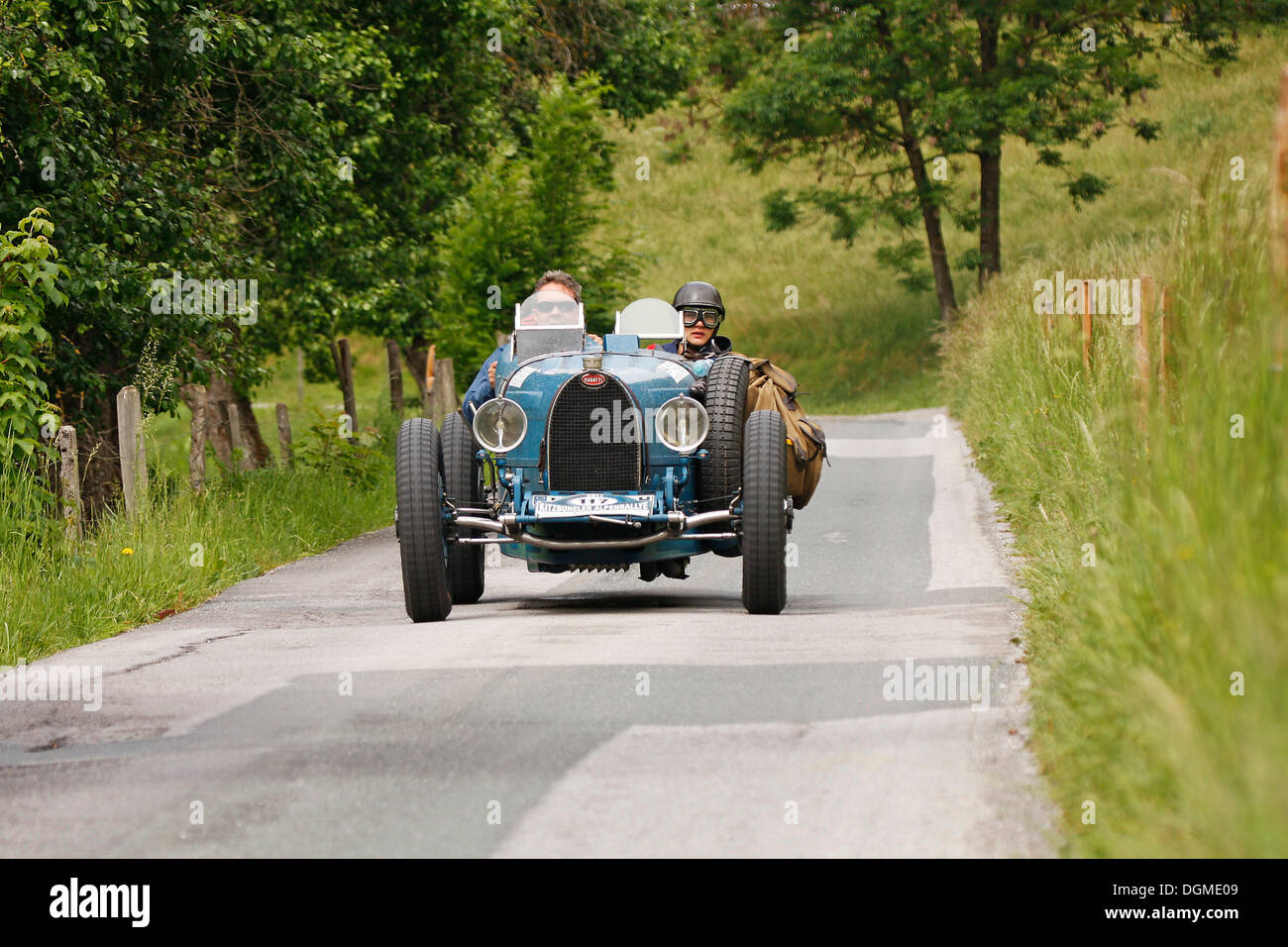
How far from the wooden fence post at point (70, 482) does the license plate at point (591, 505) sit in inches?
148

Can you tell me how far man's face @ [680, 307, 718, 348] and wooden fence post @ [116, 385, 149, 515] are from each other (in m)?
4.18

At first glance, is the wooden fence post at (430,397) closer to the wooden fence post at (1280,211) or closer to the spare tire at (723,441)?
the spare tire at (723,441)

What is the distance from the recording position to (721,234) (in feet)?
188

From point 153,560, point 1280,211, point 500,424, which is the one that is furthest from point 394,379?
point 1280,211

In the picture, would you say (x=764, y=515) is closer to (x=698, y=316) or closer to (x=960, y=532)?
(x=698, y=316)

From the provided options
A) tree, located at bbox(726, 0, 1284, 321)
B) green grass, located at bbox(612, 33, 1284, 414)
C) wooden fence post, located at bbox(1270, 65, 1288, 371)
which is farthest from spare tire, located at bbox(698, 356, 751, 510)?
tree, located at bbox(726, 0, 1284, 321)

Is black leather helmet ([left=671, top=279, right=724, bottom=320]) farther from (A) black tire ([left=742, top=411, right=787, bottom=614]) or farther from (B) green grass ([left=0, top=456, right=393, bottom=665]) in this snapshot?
(B) green grass ([left=0, top=456, right=393, bottom=665])

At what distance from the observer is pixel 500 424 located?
9828 millimetres

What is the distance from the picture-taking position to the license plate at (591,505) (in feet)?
31.2

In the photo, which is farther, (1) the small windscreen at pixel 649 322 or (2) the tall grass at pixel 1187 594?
(1) the small windscreen at pixel 649 322

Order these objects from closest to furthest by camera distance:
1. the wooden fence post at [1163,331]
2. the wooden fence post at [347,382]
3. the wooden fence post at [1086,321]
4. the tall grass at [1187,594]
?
1. the tall grass at [1187,594]
2. the wooden fence post at [1163,331]
3. the wooden fence post at [1086,321]
4. the wooden fence post at [347,382]

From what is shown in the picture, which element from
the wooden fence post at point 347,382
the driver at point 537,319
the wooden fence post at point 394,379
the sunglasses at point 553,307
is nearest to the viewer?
the driver at point 537,319

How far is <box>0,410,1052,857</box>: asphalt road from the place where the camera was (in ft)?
15.6

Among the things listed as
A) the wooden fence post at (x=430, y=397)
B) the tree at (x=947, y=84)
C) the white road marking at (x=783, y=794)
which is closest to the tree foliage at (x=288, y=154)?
the wooden fence post at (x=430, y=397)
